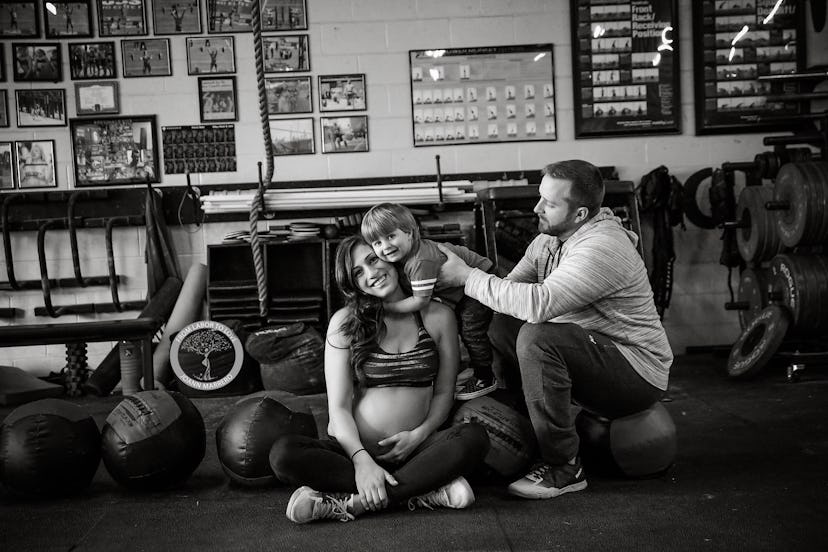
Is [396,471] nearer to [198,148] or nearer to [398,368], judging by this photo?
[398,368]

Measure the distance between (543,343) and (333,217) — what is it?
3.00 m

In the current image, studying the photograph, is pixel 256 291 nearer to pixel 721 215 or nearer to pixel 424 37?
pixel 424 37

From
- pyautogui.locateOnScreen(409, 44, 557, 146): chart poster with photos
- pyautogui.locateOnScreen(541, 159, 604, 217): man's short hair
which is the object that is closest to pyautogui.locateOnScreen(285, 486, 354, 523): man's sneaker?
pyautogui.locateOnScreen(541, 159, 604, 217): man's short hair

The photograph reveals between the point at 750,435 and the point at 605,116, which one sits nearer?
the point at 750,435

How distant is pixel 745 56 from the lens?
5.31 m

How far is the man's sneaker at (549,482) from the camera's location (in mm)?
2480

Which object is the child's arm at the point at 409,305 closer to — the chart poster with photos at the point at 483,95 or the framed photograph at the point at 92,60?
the chart poster with photos at the point at 483,95

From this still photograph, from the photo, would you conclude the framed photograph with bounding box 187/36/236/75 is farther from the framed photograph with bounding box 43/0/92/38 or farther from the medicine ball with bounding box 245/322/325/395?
the medicine ball with bounding box 245/322/325/395

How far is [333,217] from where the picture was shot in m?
5.21

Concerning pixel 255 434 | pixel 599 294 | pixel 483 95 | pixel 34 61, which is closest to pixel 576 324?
pixel 599 294

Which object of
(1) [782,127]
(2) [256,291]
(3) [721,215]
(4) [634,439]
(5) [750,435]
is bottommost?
(5) [750,435]

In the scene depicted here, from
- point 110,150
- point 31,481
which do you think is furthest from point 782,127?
point 31,481

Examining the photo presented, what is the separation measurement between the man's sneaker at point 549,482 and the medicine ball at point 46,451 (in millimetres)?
1495

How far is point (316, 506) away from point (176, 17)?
4093mm
